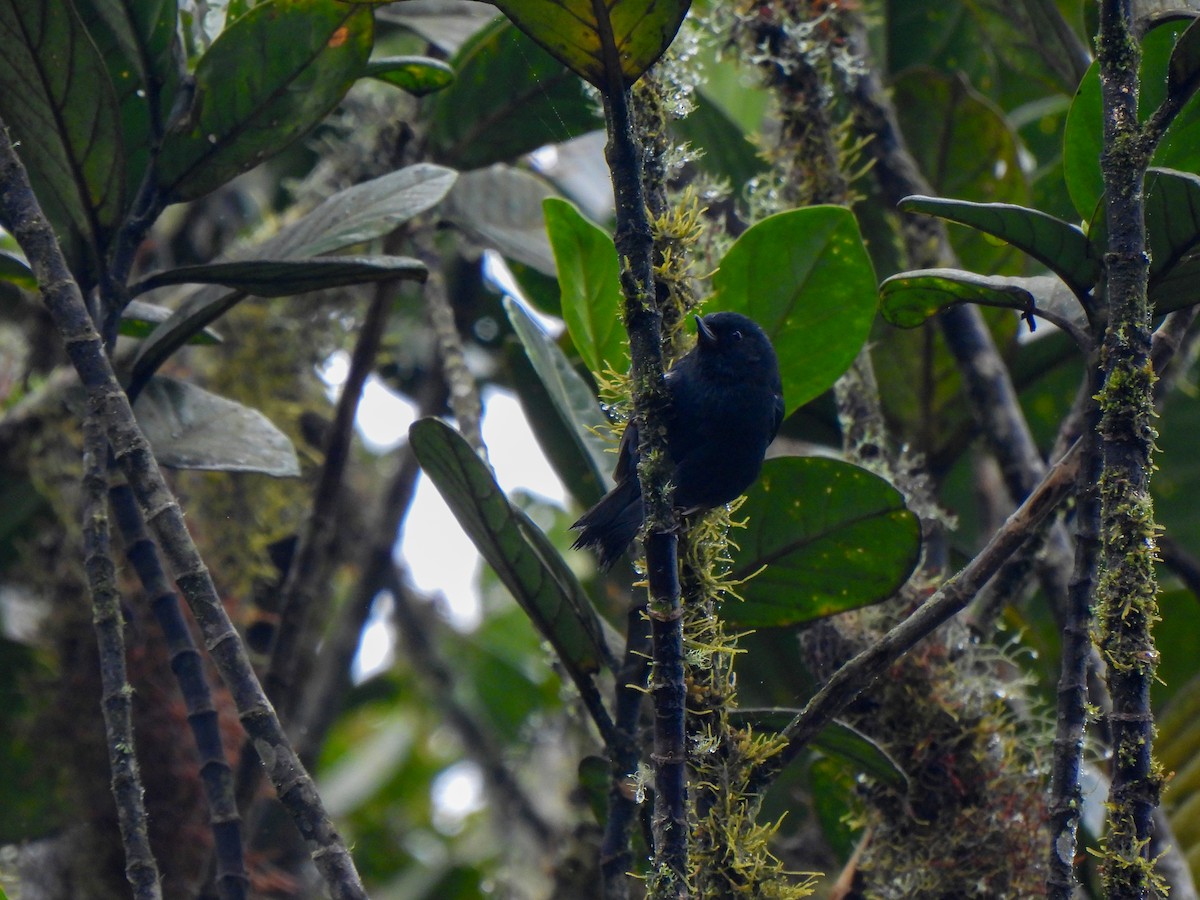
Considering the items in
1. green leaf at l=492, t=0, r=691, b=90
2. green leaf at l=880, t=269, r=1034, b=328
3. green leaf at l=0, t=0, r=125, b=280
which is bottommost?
green leaf at l=880, t=269, r=1034, b=328

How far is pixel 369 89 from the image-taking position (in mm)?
3564

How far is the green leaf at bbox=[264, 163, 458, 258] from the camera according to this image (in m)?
1.97

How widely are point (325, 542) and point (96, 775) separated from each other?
943 mm

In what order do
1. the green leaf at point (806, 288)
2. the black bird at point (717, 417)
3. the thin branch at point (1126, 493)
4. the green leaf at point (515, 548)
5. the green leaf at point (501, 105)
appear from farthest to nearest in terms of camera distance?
1. the green leaf at point (501, 105)
2. the green leaf at point (806, 288)
3. the black bird at point (717, 417)
4. the green leaf at point (515, 548)
5. the thin branch at point (1126, 493)

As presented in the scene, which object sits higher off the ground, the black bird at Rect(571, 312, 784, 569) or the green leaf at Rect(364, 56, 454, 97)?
the green leaf at Rect(364, 56, 454, 97)

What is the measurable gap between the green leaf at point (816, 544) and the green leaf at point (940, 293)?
0.27 m

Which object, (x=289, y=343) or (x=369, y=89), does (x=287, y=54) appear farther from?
(x=289, y=343)

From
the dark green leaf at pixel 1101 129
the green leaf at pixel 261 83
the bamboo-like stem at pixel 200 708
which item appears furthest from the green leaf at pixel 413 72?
the dark green leaf at pixel 1101 129

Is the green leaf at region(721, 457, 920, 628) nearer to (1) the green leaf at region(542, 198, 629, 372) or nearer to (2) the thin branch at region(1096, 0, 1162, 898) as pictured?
(1) the green leaf at region(542, 198, 629, 372)

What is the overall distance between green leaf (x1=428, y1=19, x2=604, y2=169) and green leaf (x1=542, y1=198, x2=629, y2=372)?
82cm

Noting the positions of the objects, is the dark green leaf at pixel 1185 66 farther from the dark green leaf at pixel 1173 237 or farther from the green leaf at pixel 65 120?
the green leaf at pixel 65 120

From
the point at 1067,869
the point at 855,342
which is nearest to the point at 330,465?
the point at 855,342

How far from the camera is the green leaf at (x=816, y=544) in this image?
74.5 inches

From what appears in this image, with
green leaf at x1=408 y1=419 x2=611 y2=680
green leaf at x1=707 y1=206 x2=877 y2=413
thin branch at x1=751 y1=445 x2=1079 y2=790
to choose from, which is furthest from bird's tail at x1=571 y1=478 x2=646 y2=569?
thin branch at x1=751 y1=445 x2=1079 y2=790
